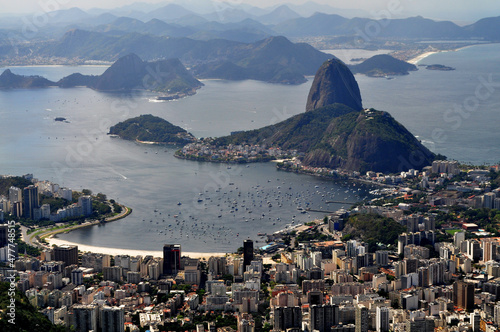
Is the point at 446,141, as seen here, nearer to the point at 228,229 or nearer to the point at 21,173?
the point at 228,229

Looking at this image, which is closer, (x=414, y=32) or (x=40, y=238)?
(x=40, y=238)

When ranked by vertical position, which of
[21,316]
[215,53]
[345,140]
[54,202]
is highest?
[215,53]

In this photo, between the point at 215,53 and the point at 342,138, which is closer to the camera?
the point at 342,138

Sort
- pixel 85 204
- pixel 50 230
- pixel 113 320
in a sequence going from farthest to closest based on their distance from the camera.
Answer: pixel 85 204
pixel 50 230
pixel 113 320

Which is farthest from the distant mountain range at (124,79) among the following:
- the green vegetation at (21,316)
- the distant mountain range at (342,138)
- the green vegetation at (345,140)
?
the green vegetation at (21,316)

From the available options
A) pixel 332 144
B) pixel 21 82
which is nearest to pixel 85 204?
pixel 332 144

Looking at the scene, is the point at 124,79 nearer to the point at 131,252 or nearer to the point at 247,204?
the point at 247,204

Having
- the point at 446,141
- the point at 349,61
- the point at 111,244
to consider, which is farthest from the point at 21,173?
the point at 349,61
